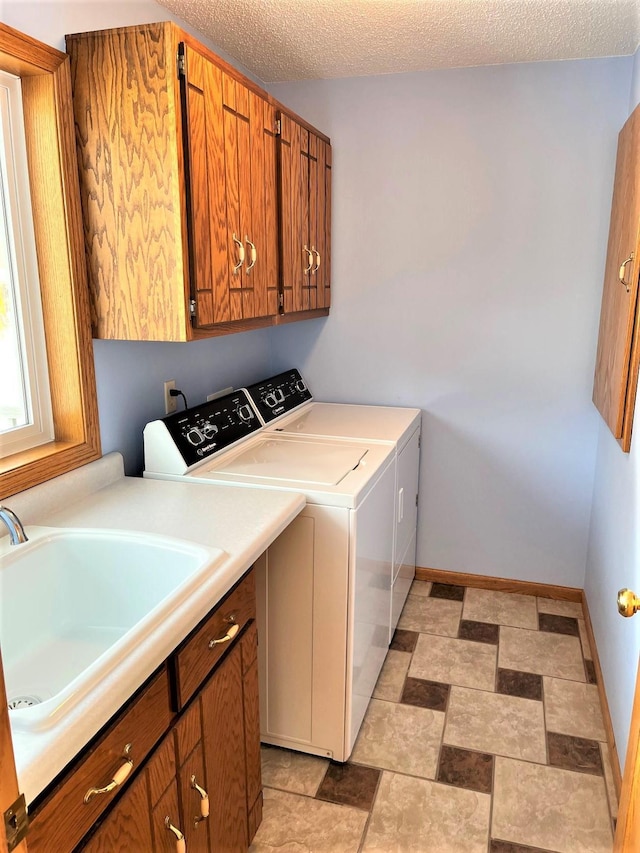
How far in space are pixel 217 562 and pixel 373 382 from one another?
1827mm

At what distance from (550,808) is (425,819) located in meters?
0.36

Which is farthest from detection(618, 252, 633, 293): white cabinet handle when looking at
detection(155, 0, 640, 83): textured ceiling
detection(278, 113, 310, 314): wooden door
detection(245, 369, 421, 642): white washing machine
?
detection(278, 113, 310, 314): wooden door

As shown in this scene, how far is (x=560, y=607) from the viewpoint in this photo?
114 inches

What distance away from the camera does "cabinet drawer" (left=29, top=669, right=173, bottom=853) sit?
0.87 m

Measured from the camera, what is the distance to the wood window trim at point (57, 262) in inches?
60.9

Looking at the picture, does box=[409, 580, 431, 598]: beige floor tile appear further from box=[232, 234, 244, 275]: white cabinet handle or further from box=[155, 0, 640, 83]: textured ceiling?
box=[155, 0, 640, 83]: textured ceiling

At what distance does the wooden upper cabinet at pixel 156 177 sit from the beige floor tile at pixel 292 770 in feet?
4.41

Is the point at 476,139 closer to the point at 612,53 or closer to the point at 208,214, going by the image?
the point at 612,53

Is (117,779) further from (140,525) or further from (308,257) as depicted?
(308,257)

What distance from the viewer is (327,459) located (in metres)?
2.11

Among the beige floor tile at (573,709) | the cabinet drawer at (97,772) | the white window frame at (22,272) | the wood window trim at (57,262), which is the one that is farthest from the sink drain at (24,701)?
the beige floor tile at (573,709)

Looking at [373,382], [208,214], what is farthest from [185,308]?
[373,382]

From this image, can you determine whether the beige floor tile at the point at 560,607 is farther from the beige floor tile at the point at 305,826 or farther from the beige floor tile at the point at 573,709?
the beige floor tile at the point at 305,826

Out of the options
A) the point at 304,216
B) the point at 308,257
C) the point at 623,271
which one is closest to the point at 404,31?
the point at 304,216
